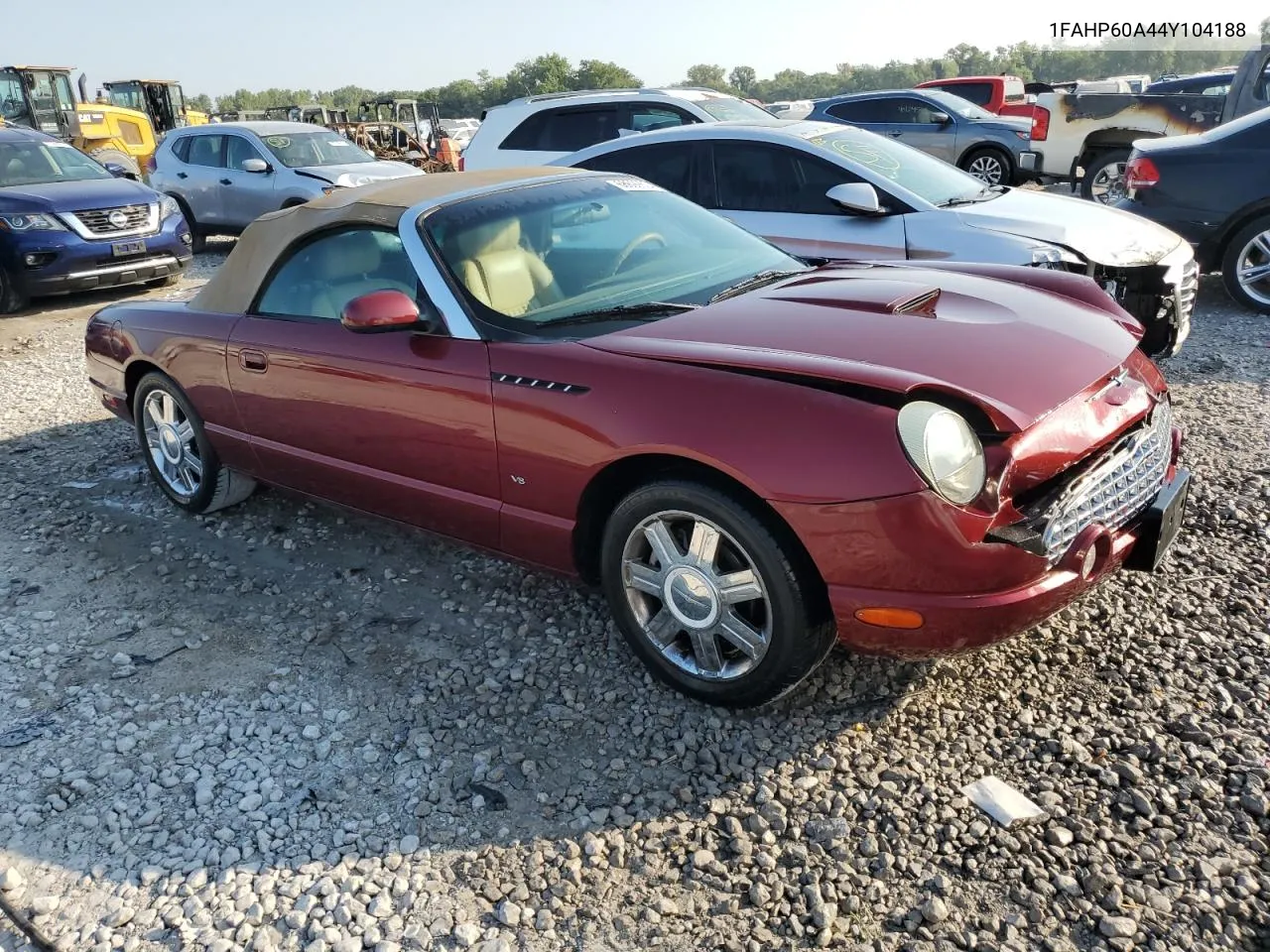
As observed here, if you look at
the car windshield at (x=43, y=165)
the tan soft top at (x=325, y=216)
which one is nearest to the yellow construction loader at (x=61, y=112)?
the car windshield at (x=43, y=165)

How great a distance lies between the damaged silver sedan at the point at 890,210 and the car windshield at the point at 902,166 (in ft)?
0.04


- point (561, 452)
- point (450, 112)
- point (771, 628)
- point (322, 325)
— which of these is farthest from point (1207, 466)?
Result: point (450, 112)

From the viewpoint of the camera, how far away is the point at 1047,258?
543cm

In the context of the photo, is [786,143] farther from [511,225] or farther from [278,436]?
[278,436]

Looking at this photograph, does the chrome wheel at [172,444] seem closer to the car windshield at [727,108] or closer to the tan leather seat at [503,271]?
the tan leather seat at [503,271]

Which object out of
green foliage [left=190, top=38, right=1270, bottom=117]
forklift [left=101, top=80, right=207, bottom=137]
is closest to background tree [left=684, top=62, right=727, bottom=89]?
green foliage [left=190, top=38, right=1270, bottom=117]

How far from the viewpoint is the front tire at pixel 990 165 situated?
1459cm

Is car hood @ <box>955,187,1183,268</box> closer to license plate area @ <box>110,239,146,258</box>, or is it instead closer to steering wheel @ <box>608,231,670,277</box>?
steering wheel @ <box>608,231,670,277</box>

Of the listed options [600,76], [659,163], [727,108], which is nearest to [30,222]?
[659,163]

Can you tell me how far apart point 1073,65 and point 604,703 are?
109 m

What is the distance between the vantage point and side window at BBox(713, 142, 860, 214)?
242 inches

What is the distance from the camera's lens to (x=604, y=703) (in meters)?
3.08

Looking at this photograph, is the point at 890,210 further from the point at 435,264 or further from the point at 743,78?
the point at 743,78

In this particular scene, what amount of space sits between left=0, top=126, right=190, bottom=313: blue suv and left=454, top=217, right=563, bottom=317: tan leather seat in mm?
7735
